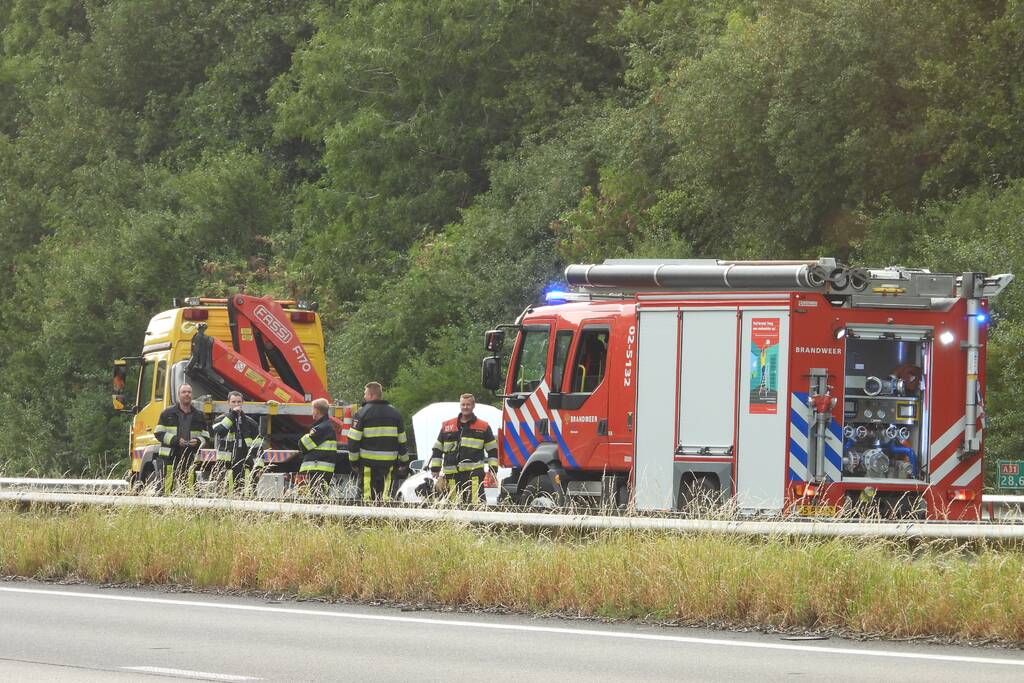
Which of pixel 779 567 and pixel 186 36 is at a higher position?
pixel 186 36

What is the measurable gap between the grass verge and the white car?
496cm

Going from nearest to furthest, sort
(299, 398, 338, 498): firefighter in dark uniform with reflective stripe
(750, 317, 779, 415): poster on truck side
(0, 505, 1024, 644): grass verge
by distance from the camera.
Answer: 1. (0, 505, 1024, 644): grass verge
2. (750, 317, 779, 415): poster on truck side
3. (299, 398, 338, 498): firefighter in dark uniform with reflective stripe

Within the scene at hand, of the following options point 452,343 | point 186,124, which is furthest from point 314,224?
point 452,343

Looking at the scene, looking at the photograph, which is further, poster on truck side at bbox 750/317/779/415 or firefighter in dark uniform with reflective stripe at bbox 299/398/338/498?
firefighter in dark uniform with reflective stripe at bbox 299/398/338/498

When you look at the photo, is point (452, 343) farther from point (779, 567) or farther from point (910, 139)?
point (779, 567)

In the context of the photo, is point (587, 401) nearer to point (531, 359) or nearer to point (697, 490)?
point (531, 359)

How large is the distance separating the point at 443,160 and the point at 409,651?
3605 cm

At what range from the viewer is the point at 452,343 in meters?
35.7

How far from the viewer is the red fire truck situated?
1622 cm

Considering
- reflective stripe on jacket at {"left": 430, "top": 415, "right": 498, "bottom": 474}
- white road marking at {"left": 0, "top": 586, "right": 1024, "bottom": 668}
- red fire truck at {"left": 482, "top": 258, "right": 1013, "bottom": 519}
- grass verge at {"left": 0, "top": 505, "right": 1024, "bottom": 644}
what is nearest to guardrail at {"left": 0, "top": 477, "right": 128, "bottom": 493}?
reflective stripe on jacket at {"left": 430, "top": 415, "right": 498, "bottom": 474}

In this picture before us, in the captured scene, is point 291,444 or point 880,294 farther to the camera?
point 291,444

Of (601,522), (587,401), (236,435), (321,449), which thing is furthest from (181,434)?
(601,522)

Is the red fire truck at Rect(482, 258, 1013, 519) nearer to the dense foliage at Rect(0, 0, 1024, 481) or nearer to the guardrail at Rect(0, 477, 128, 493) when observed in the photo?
the dense foliage at Rect(0, 0, 1024, 481)

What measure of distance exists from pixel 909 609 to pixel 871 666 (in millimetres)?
1367
